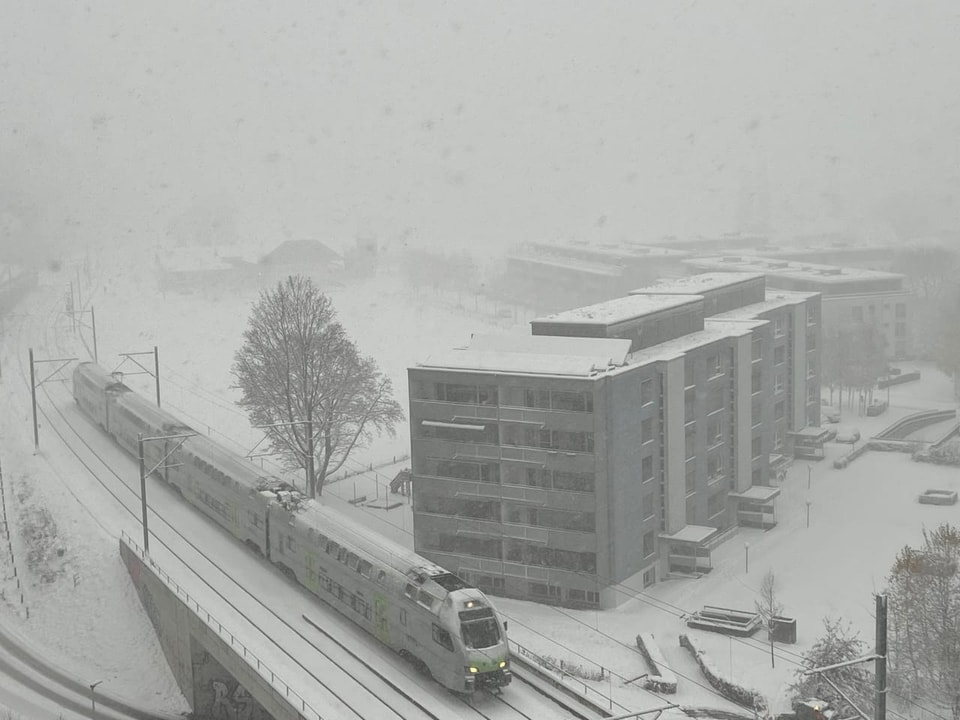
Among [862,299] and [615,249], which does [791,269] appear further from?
[615,249]

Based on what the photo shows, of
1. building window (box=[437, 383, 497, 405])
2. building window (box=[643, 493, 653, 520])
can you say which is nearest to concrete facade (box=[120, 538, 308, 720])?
building window (box=[437, 383, 497, 405])

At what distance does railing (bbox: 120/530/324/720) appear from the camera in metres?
27.6

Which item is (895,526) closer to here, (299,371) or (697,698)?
(697,698)

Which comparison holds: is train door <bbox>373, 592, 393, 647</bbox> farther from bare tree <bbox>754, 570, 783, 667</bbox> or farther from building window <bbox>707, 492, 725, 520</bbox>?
building window <bbox>707, 492, 725, 520</bbox>

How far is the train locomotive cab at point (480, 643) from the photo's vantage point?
27.4 metres

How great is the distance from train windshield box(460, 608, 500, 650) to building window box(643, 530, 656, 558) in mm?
16490

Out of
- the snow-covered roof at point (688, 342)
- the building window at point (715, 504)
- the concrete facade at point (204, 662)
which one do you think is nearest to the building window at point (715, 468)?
the building window at point (715, 504)

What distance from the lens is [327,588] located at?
112 ft

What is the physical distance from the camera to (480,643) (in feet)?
90.7

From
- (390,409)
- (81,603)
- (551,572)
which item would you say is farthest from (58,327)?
(551,572)

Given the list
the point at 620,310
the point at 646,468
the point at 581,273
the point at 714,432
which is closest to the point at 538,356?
the point at 646,468

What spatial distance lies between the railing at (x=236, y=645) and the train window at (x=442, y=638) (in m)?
3.38

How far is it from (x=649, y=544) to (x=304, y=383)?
18.0m

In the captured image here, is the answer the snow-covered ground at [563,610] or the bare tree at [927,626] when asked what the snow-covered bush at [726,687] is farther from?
the bare tree at [927,626]
